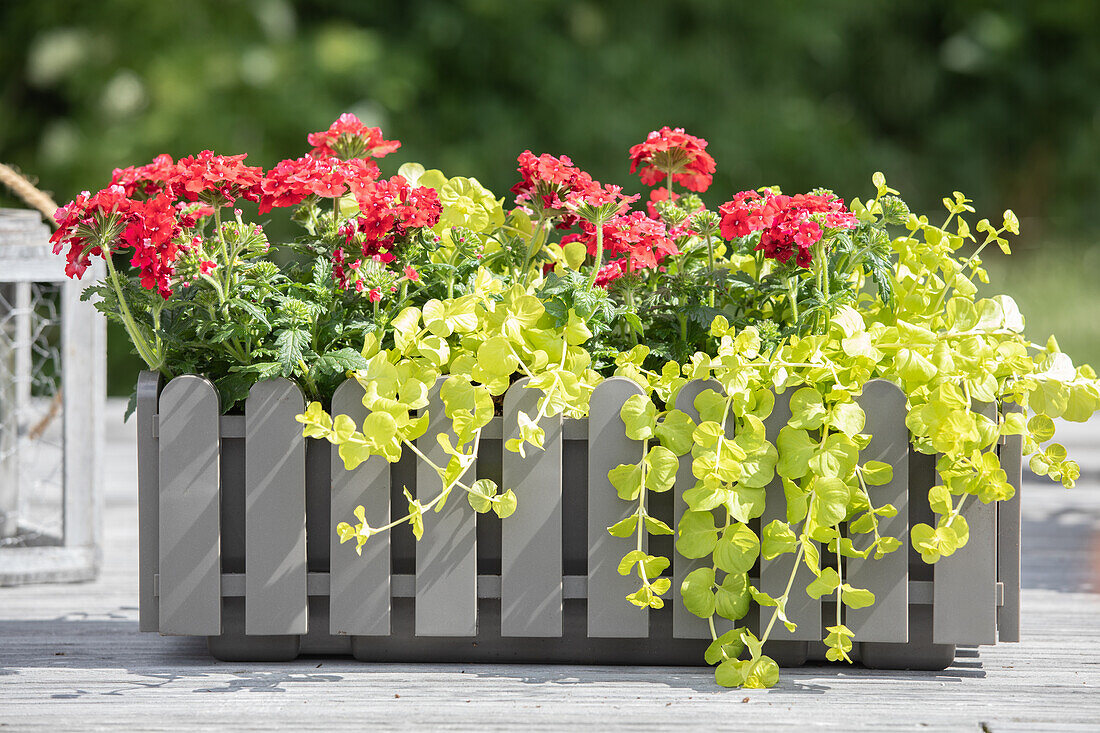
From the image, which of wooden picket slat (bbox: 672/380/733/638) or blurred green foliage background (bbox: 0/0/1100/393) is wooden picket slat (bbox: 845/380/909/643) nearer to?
wooden picket slat (bbox: 672/380/733/638)

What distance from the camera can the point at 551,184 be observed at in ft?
4.93

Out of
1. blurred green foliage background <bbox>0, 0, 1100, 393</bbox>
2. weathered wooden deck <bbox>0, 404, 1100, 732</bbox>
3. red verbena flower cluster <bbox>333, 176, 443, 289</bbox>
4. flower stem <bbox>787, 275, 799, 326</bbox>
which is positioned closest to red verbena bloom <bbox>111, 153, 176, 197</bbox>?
red verbena flower cluster <bbox>333, 176, 443, 289</bbox>

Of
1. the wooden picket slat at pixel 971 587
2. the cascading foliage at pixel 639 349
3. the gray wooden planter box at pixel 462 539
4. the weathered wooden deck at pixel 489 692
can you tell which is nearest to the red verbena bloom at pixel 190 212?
the cascading foliage at pixel 639 349

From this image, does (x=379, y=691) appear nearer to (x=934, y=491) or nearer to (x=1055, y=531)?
(x=934, y=491)

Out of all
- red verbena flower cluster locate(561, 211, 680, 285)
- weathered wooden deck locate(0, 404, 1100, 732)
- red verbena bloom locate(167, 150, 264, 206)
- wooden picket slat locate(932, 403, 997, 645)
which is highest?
red verbena bloom locate(167, 150, 264, 206)

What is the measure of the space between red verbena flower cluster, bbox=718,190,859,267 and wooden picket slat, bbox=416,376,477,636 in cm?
52

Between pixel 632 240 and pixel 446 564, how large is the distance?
551 mm

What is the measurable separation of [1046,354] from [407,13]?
6699 millimetres

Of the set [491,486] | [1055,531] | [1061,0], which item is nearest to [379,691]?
[491,486]

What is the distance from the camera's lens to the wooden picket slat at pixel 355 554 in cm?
150

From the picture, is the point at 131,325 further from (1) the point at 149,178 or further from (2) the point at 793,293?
(2) the point at 793,293

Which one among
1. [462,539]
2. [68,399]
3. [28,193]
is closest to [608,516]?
[462,539]

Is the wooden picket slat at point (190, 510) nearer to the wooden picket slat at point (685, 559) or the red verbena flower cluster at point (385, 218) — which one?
the red verbena flower cluster at point (385, 218)

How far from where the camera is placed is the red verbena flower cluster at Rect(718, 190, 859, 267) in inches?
57.8
